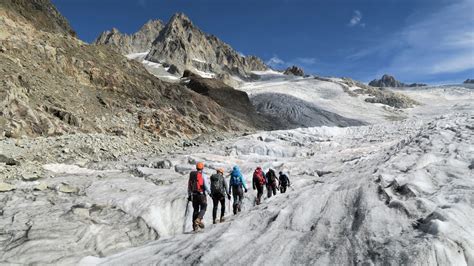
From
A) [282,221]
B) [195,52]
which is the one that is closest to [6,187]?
[282,221]

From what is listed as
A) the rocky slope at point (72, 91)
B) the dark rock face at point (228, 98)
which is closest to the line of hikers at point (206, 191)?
the rocky slope at point (72, 91)

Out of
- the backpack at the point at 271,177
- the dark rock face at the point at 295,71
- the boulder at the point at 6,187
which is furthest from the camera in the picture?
the dark rock face at the point at 295,71

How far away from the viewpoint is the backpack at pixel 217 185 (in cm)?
1155

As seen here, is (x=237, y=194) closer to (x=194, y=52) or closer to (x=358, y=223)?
(x=358, y=223)

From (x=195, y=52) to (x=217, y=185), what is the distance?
173065 millimetres

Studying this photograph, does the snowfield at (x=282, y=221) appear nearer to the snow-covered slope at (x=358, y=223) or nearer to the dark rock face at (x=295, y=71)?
the snow-covered slope at (x=358, y=223)

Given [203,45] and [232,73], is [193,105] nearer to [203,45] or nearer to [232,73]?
[232,73]

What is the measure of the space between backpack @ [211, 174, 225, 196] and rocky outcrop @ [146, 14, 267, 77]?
145 m

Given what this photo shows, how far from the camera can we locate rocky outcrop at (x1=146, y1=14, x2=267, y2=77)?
163 m

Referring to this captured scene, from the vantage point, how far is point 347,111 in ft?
318

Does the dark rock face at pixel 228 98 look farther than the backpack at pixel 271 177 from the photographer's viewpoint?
Yes

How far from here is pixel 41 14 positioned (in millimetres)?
42906

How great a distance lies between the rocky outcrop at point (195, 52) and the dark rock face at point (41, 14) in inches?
4147

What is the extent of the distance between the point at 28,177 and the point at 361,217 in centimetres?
1376
